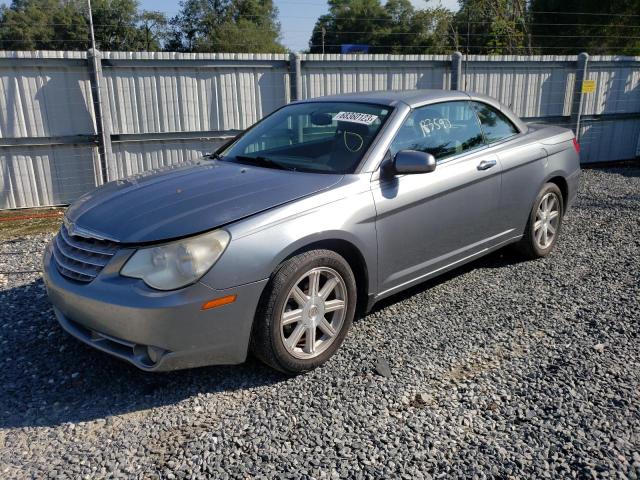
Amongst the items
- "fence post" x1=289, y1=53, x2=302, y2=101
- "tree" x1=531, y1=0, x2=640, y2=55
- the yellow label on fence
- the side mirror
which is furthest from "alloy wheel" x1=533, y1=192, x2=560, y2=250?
"tree" x1=531, y1=0, x2=640, y2=55

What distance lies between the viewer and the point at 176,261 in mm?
2861

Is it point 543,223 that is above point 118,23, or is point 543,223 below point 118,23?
below

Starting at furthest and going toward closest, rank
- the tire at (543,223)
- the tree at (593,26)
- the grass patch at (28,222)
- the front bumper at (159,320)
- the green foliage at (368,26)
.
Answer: the green foliage at (368,26), the tree at (593,26), the grass patch at (28,222), the tire at (543,223), the front bumper at (159,320)

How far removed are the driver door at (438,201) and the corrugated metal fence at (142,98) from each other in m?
5.16

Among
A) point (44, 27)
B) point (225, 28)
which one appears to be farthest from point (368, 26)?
point (44, 27)

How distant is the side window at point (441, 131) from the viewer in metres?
3.99

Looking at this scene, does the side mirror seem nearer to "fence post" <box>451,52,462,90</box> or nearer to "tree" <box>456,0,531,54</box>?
"fence post" <box>451,52,462,90</box>

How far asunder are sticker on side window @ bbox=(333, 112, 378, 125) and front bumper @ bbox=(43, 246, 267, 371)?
157 cm

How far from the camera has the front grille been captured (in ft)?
9.91

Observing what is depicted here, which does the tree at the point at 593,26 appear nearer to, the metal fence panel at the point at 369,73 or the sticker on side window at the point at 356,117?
the metal fence panel at the point at 369,73

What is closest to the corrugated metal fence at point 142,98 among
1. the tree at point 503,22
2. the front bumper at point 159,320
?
the front bumper at point 159,320

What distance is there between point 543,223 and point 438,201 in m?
1.80

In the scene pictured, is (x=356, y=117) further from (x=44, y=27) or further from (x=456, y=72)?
(x=44, y=27)

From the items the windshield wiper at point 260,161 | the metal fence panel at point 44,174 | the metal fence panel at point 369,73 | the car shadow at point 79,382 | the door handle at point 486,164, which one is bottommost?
the car shadow at point 79,382
